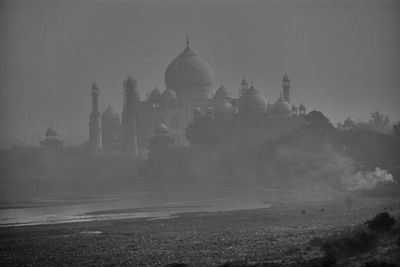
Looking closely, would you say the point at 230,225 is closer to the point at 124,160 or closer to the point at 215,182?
the point at 215,182

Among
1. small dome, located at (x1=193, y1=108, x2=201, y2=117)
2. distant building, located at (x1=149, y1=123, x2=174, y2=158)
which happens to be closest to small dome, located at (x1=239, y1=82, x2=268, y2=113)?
small dome, located at (x1=193, y1=108, x2=201, y2=117)

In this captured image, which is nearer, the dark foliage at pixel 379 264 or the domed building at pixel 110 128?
the dark foliage at pixel 379 264

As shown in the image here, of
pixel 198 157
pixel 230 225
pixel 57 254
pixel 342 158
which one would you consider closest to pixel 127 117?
pixel 198 157

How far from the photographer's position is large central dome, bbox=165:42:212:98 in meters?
101

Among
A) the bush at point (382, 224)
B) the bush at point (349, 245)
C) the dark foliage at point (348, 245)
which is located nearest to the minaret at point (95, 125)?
the bush at point (382, 224)

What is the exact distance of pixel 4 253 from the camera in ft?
132

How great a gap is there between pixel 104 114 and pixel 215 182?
1400 inches

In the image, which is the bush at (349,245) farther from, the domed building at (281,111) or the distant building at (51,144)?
the distant building at (51,144)

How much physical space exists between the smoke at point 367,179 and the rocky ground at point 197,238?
7.46 m

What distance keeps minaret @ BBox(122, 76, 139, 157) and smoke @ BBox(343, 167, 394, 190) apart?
3756 centimetres

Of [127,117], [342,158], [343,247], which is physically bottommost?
[343,247]

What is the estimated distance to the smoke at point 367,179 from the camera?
6103 cm

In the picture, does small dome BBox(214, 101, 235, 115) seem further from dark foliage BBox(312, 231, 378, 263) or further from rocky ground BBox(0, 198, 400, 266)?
dark foliage BBox(312, 231, 378, 263)

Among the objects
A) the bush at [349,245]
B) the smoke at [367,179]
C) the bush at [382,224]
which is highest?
the smoke at [367,179]
